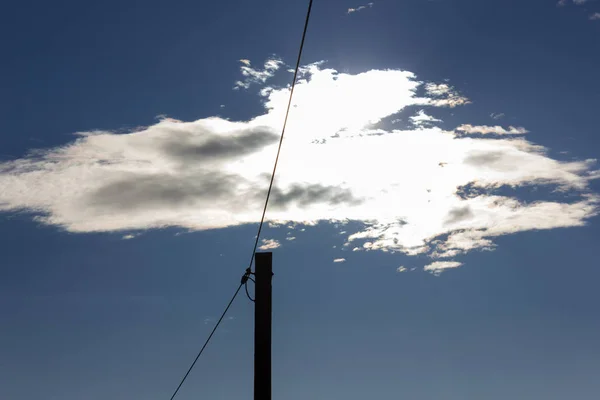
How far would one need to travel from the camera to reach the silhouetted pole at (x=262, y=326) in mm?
12719

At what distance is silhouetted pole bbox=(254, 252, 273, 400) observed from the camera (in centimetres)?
1272

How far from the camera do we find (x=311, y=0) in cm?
990

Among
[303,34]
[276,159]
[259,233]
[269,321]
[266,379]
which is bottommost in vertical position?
[266,379]

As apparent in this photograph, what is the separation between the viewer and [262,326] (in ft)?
43.3

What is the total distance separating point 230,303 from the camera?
62.0 feet

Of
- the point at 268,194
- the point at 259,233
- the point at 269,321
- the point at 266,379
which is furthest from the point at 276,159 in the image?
the point at 266,379

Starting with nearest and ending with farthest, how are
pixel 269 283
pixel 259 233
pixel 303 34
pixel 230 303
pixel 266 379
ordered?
1. pixel 303 34
2. pixel 266 379
3. pixel 269 283
4. pixel 259 233
5. pixel 230 303

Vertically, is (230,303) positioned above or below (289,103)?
below

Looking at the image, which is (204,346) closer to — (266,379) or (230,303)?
(230,303)

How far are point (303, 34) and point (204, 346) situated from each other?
43.7 feet

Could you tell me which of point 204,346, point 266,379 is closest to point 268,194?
point 266,379

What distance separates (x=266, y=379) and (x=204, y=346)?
29.8 ft

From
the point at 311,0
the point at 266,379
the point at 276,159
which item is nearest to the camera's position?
the point at 311,0

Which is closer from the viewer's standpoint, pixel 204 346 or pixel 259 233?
pixel 259 233
